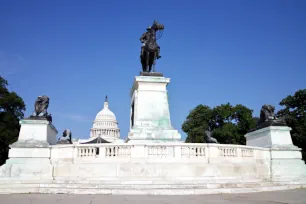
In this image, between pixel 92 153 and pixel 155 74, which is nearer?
pixel 92 153

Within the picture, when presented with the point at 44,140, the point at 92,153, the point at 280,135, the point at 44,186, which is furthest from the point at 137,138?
the point at 280,135

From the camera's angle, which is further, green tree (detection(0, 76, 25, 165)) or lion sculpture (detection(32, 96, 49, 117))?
green tree (detection(0, 76, 25, 165))

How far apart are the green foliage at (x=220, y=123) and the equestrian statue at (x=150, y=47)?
3317 centimetres

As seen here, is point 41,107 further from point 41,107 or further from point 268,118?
point 268,118

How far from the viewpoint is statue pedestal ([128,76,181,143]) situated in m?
16.8

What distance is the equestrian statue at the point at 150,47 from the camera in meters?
20.1

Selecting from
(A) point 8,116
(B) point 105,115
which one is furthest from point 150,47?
(B) point 105,115

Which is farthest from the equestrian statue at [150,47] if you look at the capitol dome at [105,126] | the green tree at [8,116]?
the capitol dome at [105,126]

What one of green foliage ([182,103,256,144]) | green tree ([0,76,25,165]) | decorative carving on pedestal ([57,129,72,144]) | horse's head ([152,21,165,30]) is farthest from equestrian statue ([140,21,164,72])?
green foliage ([182,103,256,144])

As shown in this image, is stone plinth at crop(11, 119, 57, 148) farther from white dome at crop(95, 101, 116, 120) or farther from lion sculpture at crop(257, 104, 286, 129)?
white dome at crop(95, 101, 116, 120)

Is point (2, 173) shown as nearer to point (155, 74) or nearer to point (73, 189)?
point (73, 189)

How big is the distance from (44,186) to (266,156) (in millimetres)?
11516

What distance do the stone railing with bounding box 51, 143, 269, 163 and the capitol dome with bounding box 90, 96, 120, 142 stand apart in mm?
90170

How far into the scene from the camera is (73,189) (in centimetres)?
1103
